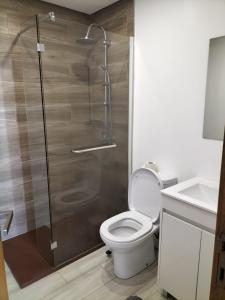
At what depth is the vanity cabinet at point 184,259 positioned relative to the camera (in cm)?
146

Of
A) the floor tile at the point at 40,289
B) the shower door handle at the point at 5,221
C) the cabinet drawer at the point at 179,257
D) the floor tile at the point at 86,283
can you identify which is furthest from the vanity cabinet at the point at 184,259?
the shower door handle at the point at 5,221

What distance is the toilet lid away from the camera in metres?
2.05

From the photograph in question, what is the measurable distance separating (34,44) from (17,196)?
1.57 meters

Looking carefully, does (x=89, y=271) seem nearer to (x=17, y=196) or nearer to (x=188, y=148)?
(x=17, y=196)

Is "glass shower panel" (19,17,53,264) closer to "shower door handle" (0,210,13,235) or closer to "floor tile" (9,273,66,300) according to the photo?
"floor tile" (9,273,66,300)

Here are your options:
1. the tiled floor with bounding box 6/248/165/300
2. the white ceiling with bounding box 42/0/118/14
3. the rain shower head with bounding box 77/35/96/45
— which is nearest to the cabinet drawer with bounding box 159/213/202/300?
the tiled floor with bounding box 6/248/165/300

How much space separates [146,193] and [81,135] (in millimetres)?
889

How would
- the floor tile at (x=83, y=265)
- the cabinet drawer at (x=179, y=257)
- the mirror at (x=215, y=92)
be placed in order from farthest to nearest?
the floor tile at (x=83, y=265) → the mirror at (x=215, y=92) → the cabinet drawer at (x=179, y=257)

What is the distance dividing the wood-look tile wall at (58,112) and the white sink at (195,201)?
913 millimetres

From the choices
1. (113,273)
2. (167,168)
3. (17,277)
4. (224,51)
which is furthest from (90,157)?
(224,51)

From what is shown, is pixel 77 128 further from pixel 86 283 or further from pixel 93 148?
pixel 86 283

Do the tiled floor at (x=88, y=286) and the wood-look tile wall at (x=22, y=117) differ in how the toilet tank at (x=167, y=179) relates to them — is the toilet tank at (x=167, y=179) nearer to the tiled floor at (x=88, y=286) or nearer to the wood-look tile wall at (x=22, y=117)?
the tiled floor at (x=88, y=286)

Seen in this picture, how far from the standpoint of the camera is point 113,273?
2041 mm

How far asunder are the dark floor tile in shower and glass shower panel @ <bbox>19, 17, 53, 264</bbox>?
0.07m
